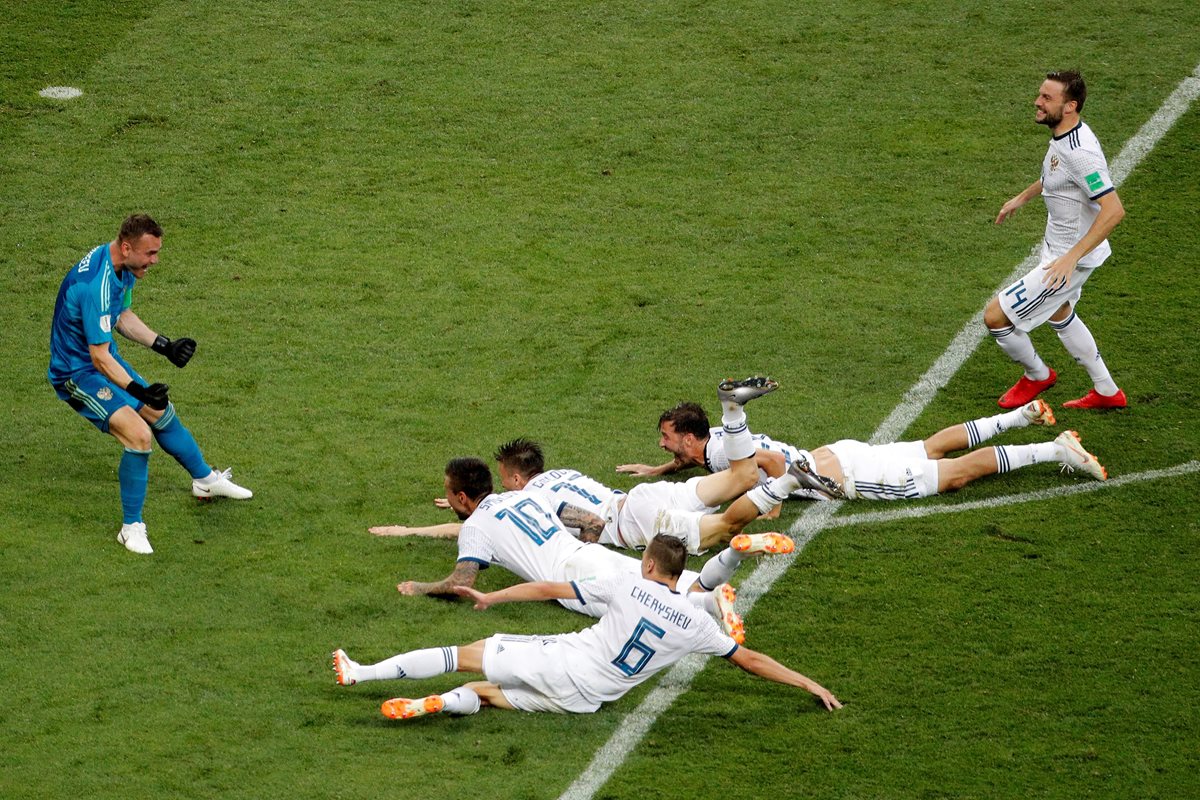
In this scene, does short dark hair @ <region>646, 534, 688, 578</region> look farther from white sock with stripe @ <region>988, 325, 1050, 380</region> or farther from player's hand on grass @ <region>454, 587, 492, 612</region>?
white sock with stripe @ <region>988, 325, 1050, 380</region>

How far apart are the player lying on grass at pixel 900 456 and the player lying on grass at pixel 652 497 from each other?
0.26 metres

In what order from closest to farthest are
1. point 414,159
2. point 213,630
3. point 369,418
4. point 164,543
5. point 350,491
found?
point 213,630, point 164,543, point 350,491, point 369,418, point 414,159

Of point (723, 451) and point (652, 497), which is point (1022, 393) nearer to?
point (723, 451)

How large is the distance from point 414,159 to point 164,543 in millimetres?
5738

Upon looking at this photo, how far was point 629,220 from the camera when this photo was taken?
41.1 feet

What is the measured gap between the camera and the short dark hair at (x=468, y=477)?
814 centimetres

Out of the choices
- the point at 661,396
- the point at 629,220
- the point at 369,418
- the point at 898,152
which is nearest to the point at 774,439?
the point at 661,396

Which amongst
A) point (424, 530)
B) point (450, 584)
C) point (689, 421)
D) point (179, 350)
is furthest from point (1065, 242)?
point (179, 350)

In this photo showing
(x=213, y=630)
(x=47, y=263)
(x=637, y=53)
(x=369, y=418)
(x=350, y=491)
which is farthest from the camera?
(x=637, y=53)

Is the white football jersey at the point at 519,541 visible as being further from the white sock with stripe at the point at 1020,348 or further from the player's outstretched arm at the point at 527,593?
the white sock with stripe at the point at 1020,348

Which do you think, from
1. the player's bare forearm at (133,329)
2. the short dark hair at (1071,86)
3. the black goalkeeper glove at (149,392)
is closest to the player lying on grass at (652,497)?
the black goalkeeper glove at (149,392)

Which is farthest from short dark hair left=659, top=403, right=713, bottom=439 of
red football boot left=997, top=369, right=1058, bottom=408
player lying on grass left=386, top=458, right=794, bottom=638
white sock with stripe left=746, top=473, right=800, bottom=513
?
red football boot left=997, top=369, right=1058, bottom=408

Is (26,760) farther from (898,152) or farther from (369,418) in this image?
(898,152)

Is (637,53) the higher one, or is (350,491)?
(637,53)
